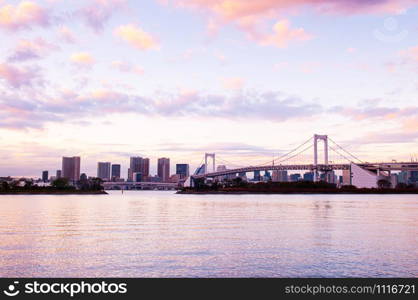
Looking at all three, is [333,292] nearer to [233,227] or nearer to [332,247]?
[332,247]

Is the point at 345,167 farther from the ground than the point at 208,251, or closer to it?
farther from the ground

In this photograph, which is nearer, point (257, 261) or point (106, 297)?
point (106, 297)

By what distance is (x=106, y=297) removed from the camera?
39.1 ft

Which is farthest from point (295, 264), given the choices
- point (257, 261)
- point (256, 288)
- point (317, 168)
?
point (317, 168)

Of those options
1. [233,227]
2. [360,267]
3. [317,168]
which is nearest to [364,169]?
[317,168]

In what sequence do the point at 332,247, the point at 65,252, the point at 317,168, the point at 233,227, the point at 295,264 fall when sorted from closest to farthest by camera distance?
the point at 295,264, the point at 65,252, the point at 332,247, the point at 233,227, the point at 317,168

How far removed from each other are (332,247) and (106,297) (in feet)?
35.5

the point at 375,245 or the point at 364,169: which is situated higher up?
the point at 364,169

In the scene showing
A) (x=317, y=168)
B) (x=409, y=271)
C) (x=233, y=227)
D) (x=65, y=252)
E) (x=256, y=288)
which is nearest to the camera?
(x=256, y=288)

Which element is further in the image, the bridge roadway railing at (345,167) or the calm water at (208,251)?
the bridge roadway railing at (345,167)

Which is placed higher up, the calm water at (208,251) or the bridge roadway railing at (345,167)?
the bridge roadway railing at (345,167)

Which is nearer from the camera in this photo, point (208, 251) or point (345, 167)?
point (208, 251)

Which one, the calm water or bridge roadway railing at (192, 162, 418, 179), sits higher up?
bridge roadway railing at (192, 162, 418, 179)

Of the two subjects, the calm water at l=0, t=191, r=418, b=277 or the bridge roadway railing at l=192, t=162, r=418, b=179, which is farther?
the bridge roadway railing at l=192, t=162, r=418, b=179
